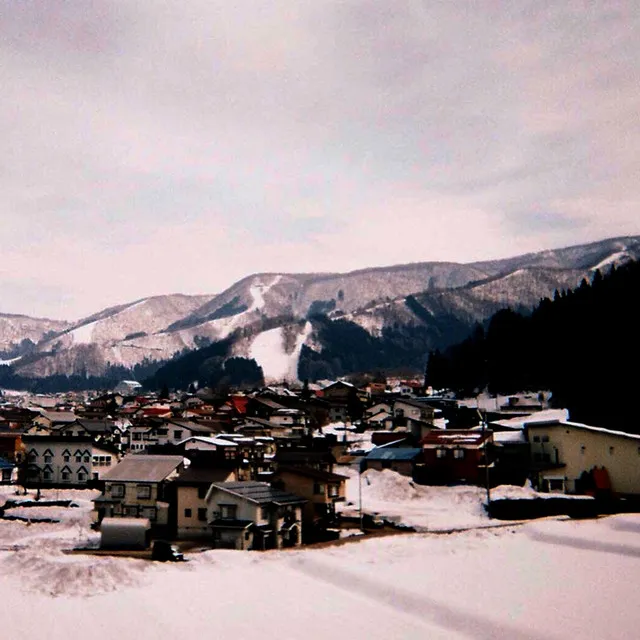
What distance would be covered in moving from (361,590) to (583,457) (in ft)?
82.3

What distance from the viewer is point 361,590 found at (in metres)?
23.2

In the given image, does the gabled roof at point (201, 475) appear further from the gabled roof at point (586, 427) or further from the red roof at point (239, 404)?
the red roof at point (239, 404)

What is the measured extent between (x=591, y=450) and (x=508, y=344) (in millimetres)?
35818

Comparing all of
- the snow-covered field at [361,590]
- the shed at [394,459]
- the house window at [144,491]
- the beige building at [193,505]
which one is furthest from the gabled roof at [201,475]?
the shed at [394,459]

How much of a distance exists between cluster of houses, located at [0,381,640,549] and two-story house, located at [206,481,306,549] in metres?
0.06

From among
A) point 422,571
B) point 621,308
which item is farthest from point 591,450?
point 422,571

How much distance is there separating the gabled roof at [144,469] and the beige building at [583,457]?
23659 mm

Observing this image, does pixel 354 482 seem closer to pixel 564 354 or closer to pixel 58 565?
pixel 564 354

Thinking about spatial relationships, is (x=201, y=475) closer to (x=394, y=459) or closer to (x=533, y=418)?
(x=394, y=459)

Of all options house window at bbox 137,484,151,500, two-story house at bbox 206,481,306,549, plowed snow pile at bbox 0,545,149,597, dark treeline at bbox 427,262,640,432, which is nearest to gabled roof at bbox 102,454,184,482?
house window at bbox 137,484,151,500

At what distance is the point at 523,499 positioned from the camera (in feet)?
124

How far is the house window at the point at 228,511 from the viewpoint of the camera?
34.1 meters

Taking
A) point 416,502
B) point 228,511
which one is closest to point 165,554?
point 228,511

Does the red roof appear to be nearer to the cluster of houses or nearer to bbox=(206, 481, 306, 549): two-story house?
the cluster of houses
